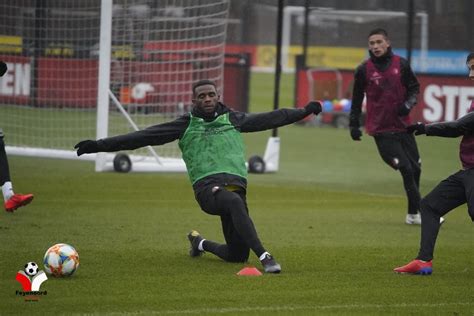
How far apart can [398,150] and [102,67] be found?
5928 mm

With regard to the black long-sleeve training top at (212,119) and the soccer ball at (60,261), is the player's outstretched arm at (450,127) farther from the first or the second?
the soccer ball at (60,261)

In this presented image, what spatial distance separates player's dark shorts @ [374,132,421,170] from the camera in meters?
13.7

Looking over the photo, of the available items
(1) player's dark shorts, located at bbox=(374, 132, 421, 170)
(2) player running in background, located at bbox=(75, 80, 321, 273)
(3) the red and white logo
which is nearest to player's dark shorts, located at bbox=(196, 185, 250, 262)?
(2) player running in background, located at bbox=(75, 80, 321, 273)

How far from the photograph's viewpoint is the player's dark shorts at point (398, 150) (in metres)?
13.7

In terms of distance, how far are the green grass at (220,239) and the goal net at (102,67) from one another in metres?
0.92

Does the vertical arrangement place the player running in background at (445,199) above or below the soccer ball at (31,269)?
above

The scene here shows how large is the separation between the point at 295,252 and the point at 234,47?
67.6ft

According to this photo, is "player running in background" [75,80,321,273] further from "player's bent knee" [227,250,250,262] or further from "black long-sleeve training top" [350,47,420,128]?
"black long-sleeve training top" [350,47,420,128]

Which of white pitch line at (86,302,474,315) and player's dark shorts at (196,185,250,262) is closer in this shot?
white pitch line at (86,302,474,315)

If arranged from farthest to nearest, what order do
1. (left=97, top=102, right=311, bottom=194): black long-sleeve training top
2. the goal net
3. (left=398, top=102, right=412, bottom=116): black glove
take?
1. the goal net
2. (left=398, top=102, right=412, bottom=116): black glove
3. (left=97, top=102, right=311, bottom=194): black long-sleeve training top

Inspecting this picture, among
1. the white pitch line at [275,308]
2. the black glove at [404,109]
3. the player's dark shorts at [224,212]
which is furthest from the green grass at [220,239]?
the black glove at [404,109]

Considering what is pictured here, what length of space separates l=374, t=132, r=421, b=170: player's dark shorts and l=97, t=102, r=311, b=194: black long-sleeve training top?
12.3 ft

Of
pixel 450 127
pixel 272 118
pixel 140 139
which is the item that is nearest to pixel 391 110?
pixel 272 118

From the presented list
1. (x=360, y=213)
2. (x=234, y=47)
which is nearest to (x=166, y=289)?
(x=360, y=213)
